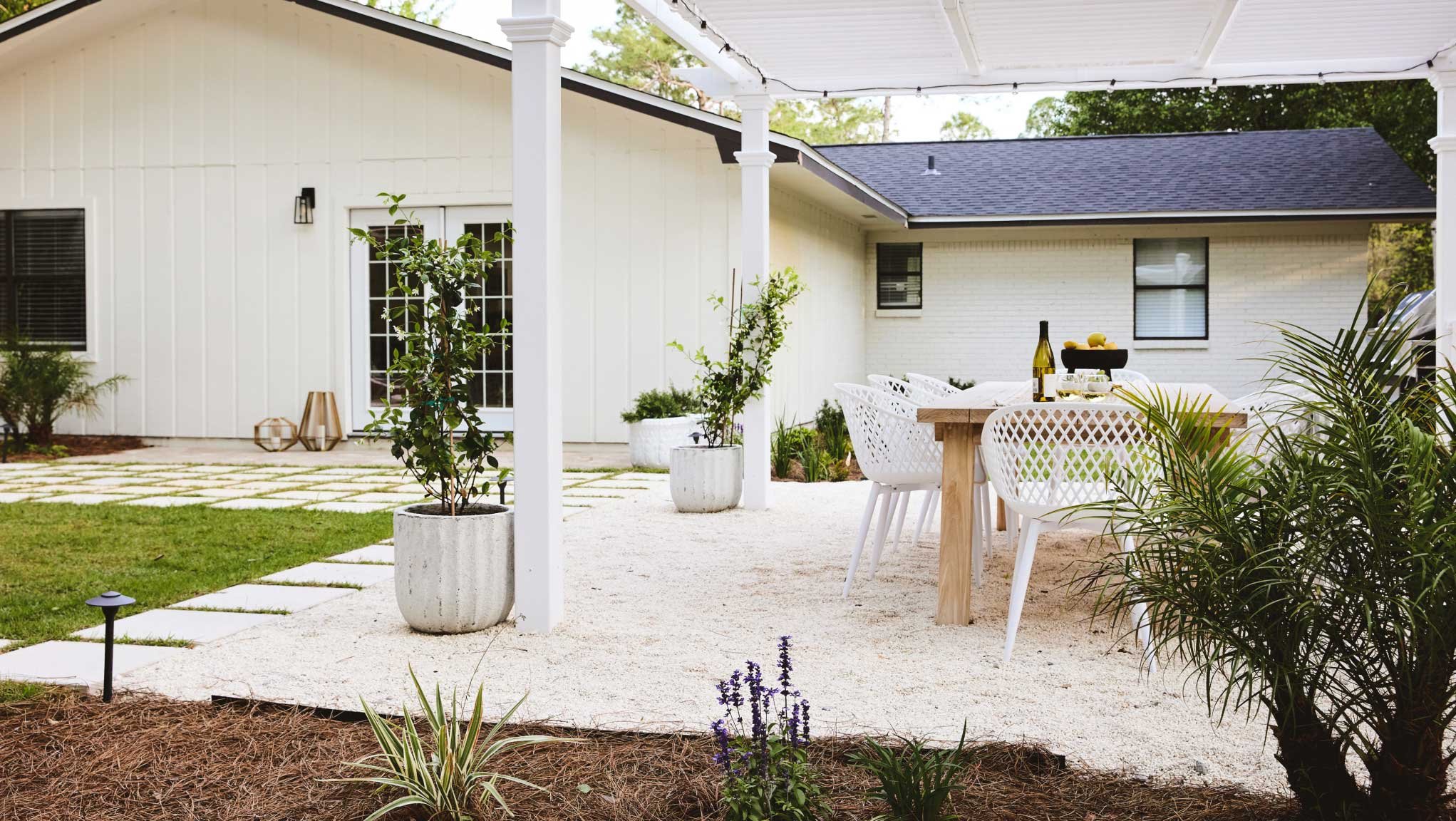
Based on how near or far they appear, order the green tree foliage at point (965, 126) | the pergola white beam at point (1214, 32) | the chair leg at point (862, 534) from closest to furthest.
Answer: the chair leg at point (862, 534), the pergola white beam at point (1214, 32), the green tree foliage at point (965, 126)

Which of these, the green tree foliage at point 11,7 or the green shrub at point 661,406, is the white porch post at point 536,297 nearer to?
the green shrub at point 661,406

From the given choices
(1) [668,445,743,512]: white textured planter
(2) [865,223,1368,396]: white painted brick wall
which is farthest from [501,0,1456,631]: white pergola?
(2) [865,223,1368,396]: white painted brick wall

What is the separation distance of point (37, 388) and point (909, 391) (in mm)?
8160

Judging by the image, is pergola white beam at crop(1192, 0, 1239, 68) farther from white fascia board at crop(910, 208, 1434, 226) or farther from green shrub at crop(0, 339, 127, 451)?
green shrub at crop(0, 339, 127, 451)

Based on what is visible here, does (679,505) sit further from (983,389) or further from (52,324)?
(52,324)

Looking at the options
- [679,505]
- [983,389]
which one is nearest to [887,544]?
[983,389]

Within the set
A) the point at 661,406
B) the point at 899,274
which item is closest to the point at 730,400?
the point at 661,406

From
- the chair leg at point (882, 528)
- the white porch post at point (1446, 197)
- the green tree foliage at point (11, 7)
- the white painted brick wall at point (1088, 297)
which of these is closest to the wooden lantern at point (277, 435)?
the white painted brick wall at point (1088, 297)

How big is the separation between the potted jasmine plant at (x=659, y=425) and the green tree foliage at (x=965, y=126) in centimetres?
2558

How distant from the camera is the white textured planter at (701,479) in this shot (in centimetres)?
733

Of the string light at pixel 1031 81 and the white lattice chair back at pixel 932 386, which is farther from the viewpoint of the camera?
the string light at pixel 1031 81

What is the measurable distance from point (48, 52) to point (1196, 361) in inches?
468

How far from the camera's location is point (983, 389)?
18.8 ft

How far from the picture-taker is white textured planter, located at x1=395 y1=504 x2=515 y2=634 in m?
4.14
